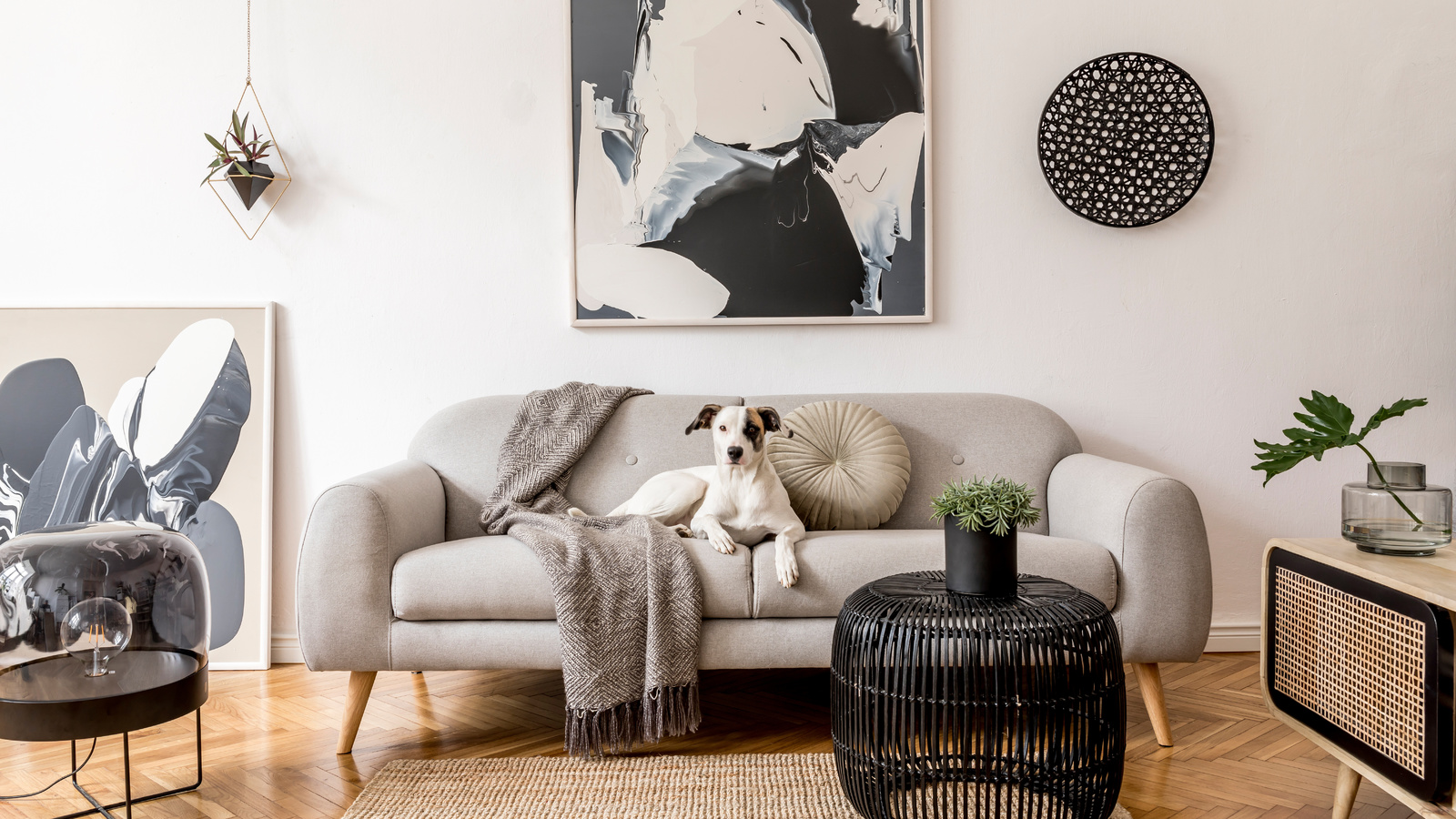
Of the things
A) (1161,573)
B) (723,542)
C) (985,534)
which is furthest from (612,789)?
(1161,573)

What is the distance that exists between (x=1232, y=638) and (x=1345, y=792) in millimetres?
1368

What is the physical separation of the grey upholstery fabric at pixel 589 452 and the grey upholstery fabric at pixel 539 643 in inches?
23.0

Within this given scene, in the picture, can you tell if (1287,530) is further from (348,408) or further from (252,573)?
(252,573)

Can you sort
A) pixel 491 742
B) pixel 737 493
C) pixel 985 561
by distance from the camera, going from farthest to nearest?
1. pixel 737 493
2. pixel 491 742
3. pixel 985 561

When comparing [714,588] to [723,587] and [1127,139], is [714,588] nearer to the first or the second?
[723,587]

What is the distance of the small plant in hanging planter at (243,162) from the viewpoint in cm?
287

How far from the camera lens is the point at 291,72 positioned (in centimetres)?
298

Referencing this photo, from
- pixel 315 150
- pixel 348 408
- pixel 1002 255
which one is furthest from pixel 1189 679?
pixel 315 150

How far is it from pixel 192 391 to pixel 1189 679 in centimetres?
331

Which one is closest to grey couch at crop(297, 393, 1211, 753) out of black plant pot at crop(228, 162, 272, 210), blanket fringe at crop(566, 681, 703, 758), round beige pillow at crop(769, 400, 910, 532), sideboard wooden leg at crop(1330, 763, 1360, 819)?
blanket fringe at crop(566, 681, 703, 758)

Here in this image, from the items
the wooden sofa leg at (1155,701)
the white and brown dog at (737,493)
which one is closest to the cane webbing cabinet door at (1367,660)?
the wooden sofa leg at (1155,701)

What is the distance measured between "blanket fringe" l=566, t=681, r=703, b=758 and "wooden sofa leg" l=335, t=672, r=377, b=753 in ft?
1.75

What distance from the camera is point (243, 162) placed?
2.91 meters

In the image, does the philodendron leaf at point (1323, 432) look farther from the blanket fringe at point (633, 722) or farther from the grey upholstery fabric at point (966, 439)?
the blanket fringe at point (633, 722)
